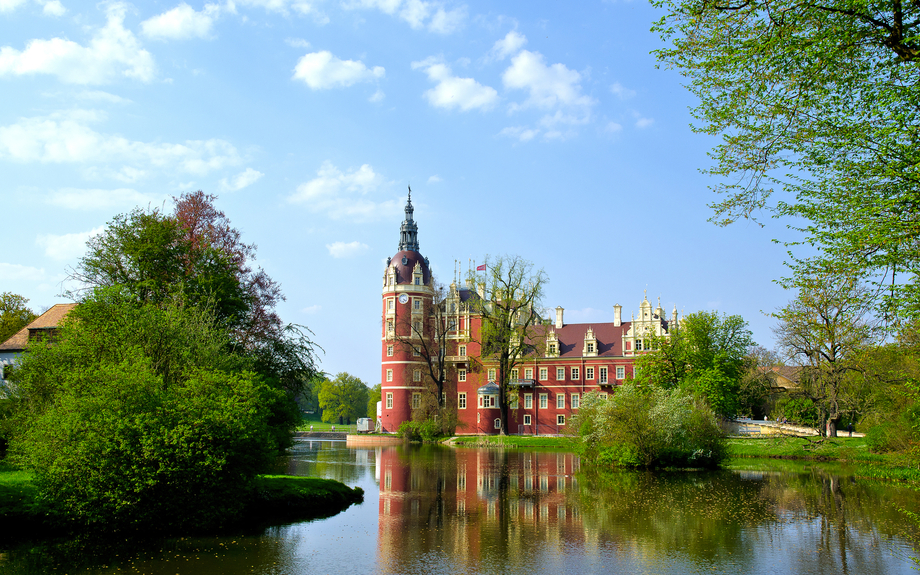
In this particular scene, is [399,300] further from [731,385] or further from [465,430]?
[731,385]

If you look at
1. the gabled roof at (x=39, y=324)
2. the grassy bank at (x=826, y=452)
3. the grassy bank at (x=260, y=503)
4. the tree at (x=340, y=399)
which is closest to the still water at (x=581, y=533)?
the grassy bank at (x=260, y=503)

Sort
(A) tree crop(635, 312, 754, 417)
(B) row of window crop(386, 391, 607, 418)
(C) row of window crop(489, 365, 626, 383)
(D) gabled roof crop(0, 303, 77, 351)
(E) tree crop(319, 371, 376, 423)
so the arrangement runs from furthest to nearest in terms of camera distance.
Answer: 1. (E) tree crop(319, 371, 376, 423)
2. (C) row of window crop(489, 365, 626, 383)
3. (B) row of window crop(386, 391, 607, 418)
4. (A) tree crop(635, 312, 754, 417)
5. (D) gabled roof crop(0, 303, 77, 351)

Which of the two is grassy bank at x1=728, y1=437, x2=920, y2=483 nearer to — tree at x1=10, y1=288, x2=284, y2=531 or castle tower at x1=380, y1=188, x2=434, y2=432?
tree at x1=10, y1=288, x2=284, y2=531

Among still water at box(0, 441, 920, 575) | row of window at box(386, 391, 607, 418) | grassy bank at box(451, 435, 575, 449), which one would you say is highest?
row of window at box(386, 391, 607, 418)

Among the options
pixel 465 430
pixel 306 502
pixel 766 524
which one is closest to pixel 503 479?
pixel 306 502

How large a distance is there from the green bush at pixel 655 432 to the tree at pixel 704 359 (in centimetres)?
1158

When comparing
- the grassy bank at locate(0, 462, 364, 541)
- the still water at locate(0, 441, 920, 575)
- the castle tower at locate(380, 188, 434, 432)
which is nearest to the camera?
the still water at locate(0, 441, 920, 575)

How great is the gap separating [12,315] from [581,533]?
4387 centimetres

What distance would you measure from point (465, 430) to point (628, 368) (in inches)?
580

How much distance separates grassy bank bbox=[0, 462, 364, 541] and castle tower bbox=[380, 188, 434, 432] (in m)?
40.4

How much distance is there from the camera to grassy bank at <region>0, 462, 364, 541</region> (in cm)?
1313

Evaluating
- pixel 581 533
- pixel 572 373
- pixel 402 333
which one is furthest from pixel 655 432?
pixel 402 333

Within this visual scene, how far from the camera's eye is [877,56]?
→ 9531mm

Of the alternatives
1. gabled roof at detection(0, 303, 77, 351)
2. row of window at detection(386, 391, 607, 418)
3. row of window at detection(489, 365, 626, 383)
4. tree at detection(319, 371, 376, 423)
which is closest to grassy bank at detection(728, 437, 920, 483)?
row of window at detection(489, 365, 626, 383)
